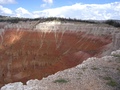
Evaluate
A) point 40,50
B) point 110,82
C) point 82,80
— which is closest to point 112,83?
point 110,82

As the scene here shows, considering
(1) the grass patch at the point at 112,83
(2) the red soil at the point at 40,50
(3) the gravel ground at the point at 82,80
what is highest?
(3) the gravel ground at the point at 82,80

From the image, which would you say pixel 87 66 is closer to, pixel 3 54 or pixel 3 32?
pixel 3 54

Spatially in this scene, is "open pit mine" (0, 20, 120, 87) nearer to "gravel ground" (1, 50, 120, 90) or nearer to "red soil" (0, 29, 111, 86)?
"red soil" (0, 29, 111, 86)

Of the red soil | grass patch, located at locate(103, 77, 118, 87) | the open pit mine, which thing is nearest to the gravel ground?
grass patch, located at locate(103, 77, 118, 87)

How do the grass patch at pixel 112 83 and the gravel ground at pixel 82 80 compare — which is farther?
the grass patch at pixel 112 83

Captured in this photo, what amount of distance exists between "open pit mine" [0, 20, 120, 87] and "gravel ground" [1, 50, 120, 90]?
21.4m

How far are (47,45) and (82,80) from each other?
136ft

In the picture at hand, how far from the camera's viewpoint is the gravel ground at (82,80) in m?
13.8

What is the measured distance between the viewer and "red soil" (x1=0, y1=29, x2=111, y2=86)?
4544 centimetres

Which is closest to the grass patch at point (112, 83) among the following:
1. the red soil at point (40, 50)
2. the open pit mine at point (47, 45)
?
the open pit mine at point (47, 45)

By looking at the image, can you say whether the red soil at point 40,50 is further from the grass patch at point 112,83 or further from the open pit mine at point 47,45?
the grass patch at point 112,83

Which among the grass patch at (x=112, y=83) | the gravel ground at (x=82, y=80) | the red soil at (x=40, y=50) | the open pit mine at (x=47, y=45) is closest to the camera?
the gravel ground at (x=82, y=80)

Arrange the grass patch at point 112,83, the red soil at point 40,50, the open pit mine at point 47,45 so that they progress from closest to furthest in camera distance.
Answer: the grass patch at point 112,83 < the open pit mine at point 47,45 < the red soil at point 40,50

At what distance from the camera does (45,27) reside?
205 feet
